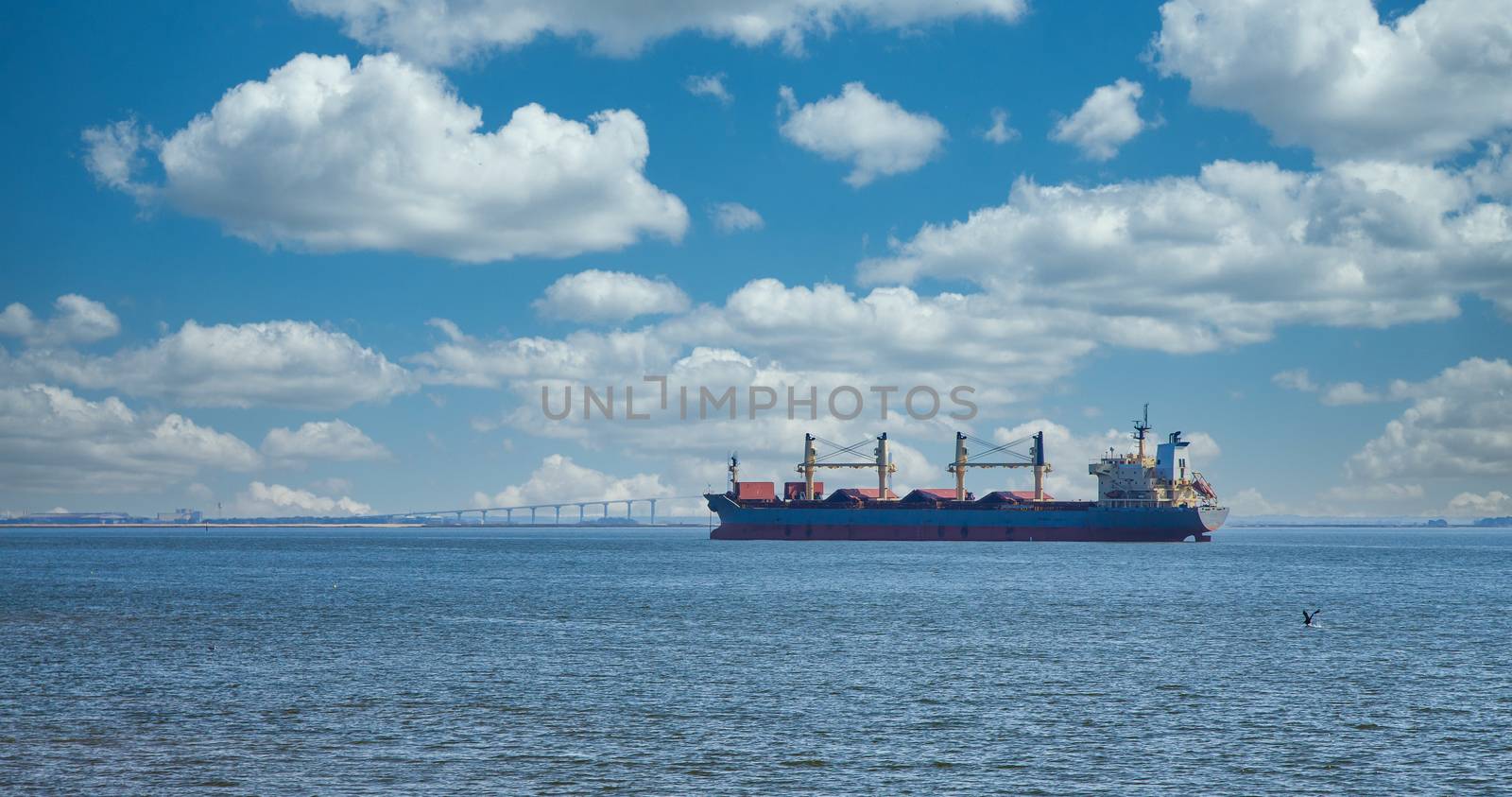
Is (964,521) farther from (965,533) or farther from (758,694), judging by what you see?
(758,694)

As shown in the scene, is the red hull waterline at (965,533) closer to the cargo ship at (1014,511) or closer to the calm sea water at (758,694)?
the cargo ship at (1014,511)

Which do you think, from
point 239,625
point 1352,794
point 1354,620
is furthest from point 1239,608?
point 239,625

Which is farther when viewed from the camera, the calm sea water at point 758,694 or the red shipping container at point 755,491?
the red shipping container at point 755,491

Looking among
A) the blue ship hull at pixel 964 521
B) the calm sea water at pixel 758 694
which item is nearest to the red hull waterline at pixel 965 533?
the blue ship hull at pixel 964 521

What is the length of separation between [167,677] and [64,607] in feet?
128

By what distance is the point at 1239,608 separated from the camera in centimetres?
7512

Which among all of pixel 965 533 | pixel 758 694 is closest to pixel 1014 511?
pixel 965 533

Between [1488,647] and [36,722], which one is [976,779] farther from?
[1488,647]

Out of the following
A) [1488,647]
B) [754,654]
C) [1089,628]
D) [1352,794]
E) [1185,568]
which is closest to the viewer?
[1352,794]

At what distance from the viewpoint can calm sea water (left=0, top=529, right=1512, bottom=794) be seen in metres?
29.2

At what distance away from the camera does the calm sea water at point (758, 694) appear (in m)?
29.2

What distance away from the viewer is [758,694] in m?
40.6

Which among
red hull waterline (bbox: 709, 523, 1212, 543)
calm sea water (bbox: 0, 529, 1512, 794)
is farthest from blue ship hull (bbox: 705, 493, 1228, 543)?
calm sea water (bbox: 0, 529, 1512, 794)

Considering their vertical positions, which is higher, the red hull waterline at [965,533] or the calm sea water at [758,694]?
the red hull waterline at [965,533]
